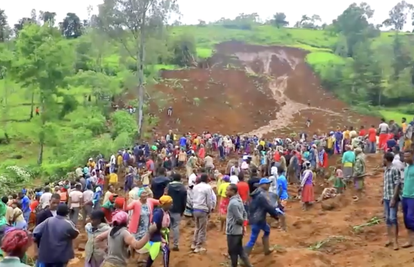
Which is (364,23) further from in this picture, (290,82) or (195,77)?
(195,77)

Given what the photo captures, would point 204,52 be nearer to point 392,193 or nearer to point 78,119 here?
point 78,119

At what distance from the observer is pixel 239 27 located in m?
83.2

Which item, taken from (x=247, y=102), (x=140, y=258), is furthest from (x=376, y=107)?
(x=140, y=258)

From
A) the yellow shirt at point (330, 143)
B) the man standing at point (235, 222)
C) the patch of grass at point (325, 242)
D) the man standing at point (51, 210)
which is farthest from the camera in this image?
the yellow shirt at point (330, 143)

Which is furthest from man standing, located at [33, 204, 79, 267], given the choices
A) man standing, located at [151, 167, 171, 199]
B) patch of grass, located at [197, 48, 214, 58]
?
patch of grass, located at [197, 48, 214, 58]

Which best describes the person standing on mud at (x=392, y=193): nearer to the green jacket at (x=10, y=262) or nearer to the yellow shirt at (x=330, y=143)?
the green jacket at (x=10, y=262)

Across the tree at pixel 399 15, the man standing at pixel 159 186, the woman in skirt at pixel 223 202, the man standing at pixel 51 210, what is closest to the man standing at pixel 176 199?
the man standing at pixel 159 186

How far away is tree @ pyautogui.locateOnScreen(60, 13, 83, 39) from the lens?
6244 cm

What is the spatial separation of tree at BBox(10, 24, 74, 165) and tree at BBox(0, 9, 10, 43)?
33.7 m

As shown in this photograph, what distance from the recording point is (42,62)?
89.1 ft

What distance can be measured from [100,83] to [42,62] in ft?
12.6

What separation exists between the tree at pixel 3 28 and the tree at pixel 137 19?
115ft

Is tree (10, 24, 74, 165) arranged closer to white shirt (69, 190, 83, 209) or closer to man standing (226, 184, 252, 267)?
white shirt (69, 190, 83, 209)

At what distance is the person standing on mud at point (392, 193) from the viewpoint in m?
8.35
